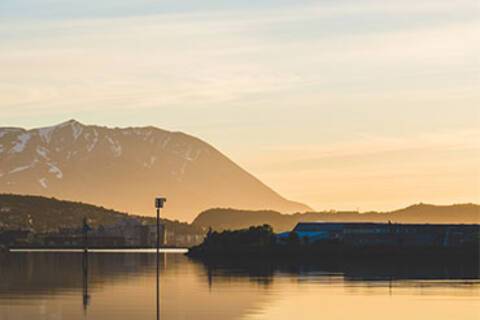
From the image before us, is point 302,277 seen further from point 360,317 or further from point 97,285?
point 360,317

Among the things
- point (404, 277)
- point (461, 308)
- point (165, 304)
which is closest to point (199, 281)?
point (404, 277)

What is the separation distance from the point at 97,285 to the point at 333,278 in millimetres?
29516

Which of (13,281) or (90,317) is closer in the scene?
(90,317)

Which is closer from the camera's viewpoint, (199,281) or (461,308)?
(461,308)

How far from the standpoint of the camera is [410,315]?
8225cm

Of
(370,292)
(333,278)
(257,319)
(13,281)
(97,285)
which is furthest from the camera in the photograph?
(333,278)

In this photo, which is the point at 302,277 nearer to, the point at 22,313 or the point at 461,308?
the point at 461,308

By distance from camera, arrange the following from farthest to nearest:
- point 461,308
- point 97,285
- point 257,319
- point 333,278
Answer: point 333,278 < point 97,285 < point 461,308 < point 257,319

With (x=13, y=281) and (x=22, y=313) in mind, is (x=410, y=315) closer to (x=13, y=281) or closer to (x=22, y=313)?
(x=22, y=313)

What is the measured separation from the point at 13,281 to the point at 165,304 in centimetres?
3919

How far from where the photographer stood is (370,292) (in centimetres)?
10738

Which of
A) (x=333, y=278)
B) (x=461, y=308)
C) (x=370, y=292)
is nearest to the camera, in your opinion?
(x=461, y=308)

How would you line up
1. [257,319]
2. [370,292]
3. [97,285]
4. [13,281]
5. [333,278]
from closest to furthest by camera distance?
[257,319] → [370,292] → [97,285] → [13,281] → [333,278]

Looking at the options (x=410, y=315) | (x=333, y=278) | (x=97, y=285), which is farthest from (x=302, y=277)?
(x=410, y=315)
